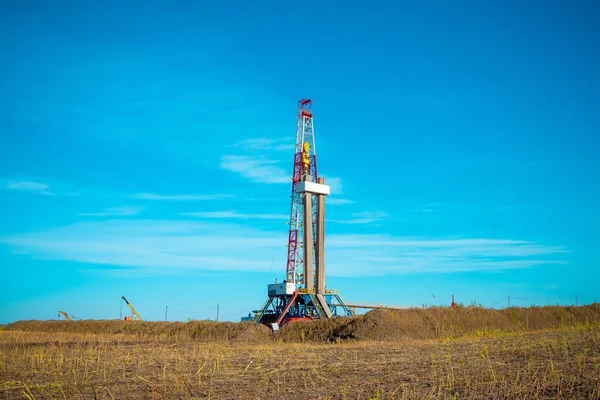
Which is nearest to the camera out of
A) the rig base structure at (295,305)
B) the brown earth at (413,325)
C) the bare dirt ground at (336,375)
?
the bare dirt ground at (336,375)

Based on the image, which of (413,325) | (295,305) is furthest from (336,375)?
(295,305)

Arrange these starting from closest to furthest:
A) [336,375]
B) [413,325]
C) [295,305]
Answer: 1. [336,375]
2. [413,325]
3. [295,305]

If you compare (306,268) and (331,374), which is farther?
(306,268)

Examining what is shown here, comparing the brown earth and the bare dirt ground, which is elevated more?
the brown earth

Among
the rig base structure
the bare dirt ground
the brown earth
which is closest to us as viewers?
the bare dirt ground

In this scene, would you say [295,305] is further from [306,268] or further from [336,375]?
[336,375]

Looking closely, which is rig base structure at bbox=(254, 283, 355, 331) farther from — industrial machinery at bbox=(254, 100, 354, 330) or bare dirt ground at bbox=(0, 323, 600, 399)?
bare dirt ground at bbox=(0, 323, 600, 399)

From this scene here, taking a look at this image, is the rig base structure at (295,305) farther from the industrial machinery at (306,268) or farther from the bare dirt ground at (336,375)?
the bare dirt ground at (336,375)

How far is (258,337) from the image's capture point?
25672 mm

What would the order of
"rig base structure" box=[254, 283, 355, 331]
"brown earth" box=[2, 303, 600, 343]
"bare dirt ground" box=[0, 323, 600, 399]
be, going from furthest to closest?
"rig base structure" box=[254, 283, 355, 331]
"brown earth" box=[2, 303, 600, 343]
"bare dirt ground" box=[0, 323, 600, 399]

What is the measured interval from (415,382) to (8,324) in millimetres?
43888

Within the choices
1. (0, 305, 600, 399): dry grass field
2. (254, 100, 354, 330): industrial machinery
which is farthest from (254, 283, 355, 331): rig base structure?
(0, 305, 600, 399): dry grass field

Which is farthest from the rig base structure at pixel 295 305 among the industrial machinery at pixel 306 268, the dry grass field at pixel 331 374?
the dry grass field at pixel 331 374

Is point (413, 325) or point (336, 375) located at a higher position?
point (413, 325)
